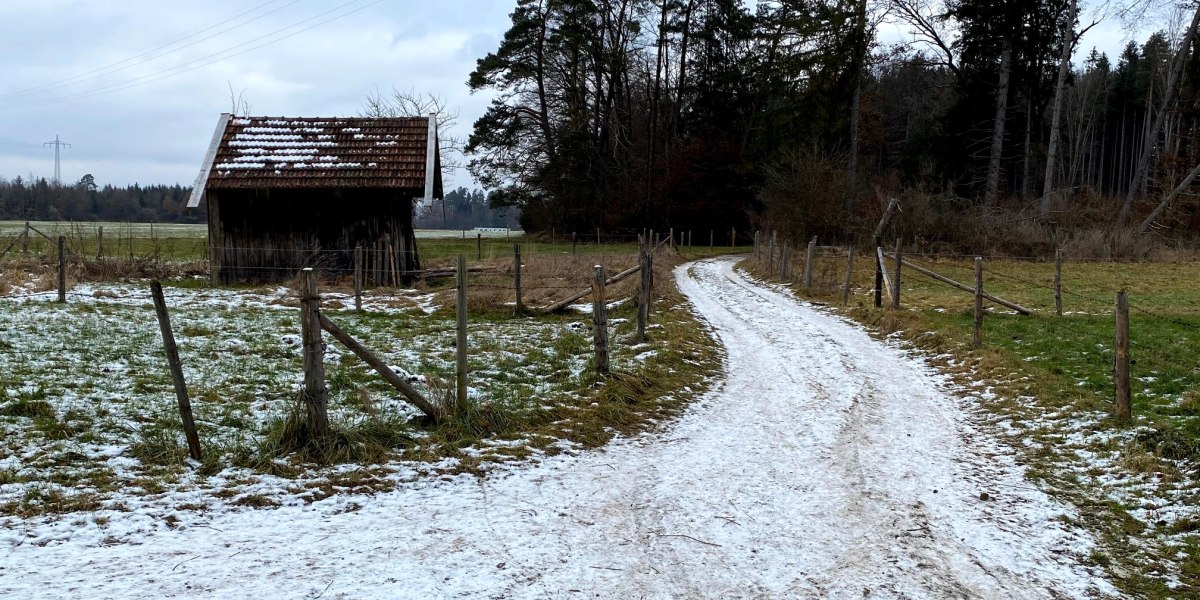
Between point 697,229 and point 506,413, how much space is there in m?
43.6

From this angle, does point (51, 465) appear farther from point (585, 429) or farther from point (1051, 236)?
point (1051, 236)

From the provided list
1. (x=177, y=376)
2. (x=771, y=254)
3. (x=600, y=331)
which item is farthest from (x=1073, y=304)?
(x=177, y=376)

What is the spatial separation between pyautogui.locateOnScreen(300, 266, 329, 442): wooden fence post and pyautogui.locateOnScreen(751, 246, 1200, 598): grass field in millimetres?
5867

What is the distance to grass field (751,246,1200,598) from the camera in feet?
17.5

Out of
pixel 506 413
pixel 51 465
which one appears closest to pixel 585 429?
pixel 506 413

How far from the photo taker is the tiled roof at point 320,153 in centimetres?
2039

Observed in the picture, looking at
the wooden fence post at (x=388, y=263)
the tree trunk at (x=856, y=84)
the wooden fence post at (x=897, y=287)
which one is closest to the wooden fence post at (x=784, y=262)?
the wooden fence post at (x=897, y=287)

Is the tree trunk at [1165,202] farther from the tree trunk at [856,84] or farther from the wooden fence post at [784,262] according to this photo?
the wooden fence post at [784,262]

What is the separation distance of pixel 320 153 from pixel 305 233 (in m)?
2.27

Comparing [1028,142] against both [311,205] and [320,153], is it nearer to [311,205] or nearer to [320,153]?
[320,153]

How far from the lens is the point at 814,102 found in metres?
42.4

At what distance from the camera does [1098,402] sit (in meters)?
8.33

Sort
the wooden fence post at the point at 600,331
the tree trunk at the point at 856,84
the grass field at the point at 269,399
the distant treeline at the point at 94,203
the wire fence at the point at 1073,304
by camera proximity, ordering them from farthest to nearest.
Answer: the distant treeline at the point at 94,203 → the tree trunk at the point at 856,84 → the wire fence at the point at 1073,304 → the wooden fence post at the point at 600,331 → the grass field at the point at 269,399

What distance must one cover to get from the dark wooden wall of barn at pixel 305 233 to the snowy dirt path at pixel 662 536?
49.4 ft
